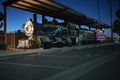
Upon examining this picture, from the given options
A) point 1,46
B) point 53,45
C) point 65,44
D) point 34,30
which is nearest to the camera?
point 1,46

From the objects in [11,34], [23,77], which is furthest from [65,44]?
[23,77]

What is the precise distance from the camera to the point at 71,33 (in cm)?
4219

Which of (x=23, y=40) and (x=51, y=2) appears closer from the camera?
(x=23, y=40)

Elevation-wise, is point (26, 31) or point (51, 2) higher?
point (51, 2)

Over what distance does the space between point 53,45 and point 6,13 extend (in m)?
8.42

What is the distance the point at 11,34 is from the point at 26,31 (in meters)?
2.82

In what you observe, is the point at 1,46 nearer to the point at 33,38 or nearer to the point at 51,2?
the point at 33,38

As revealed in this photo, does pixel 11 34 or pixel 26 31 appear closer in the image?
pixel 11 34

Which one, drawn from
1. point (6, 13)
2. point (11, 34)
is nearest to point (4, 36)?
point (11, 34)

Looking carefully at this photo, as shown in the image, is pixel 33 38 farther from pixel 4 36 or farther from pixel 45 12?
pixel 45 12

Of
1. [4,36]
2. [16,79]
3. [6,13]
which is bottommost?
[16,79]

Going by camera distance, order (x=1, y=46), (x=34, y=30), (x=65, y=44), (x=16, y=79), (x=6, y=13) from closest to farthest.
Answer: (x=16, y=79) < (x=1, y=46) < (x=6, y=13) < (x=34, y=30) < (x=65, y=44)

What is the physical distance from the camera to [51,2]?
3291 centimetres

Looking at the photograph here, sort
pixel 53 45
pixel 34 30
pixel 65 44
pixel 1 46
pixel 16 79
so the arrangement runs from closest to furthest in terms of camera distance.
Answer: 1. pixel 16 79
2. pixel 1 46
3. pixel 34 30
4. pixel 53 45
5. pixel 65 44
